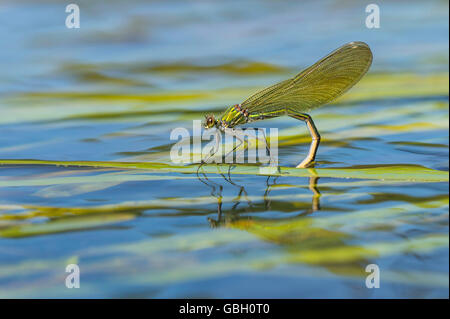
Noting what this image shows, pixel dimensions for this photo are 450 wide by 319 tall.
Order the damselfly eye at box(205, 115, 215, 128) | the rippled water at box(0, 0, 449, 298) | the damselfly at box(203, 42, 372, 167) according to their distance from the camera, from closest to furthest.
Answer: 1. the rippled water at box(0, 0, 449, 298)
2. the damselfly eye at box(205, 115, 215, 128)
3. the damselfly at box(203, 42, 372, 167)

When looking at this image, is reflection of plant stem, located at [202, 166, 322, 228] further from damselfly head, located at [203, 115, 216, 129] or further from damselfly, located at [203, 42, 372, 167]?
damselfly, located at [203, 42, 372, 167]

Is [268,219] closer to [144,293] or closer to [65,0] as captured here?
[144,293]

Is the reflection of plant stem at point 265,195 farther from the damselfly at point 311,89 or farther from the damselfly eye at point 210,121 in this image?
the damselfly at point 311,89

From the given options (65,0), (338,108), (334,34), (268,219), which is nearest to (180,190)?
(268,219)

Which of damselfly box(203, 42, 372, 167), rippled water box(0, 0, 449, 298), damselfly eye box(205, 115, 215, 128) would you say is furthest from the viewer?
damselfly box(203, 42, 372, 167)

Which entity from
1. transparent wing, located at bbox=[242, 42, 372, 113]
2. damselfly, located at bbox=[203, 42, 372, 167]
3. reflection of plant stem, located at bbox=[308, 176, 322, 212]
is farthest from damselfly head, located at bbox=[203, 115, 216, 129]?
reflection of plant stem, located at bbox=[308, 176, 322, 212]

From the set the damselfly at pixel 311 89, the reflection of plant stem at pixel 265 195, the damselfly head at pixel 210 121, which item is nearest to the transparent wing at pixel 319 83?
the damselfly at pixel 311 89

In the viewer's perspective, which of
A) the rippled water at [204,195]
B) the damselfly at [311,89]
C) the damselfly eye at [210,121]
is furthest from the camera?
the damselfly at [311,89]
